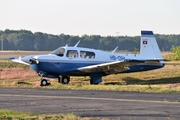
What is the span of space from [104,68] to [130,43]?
4385 inches

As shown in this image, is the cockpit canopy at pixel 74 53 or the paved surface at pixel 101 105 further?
the cockpit canopy at pixel 74 53

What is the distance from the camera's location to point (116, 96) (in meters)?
16.9

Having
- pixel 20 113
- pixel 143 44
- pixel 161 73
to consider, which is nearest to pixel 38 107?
pixel 20 113

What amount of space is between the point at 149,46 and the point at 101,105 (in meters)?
16.5

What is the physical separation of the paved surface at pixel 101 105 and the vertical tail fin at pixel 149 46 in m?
Answer: 13.3

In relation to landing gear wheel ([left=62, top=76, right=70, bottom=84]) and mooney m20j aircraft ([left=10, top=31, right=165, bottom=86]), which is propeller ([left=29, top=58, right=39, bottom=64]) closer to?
mooney m20j aircraft ([left=10, top=31, right=165, bottom=86])

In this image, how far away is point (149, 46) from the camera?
1173 inches

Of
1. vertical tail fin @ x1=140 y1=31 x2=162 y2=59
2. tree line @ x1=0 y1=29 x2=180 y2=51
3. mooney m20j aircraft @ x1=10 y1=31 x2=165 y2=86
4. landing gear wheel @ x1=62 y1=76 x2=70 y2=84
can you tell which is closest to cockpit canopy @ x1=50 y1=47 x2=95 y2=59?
mooney m20j aircraft @ x1=10 y1=31 x2=165 y2=86

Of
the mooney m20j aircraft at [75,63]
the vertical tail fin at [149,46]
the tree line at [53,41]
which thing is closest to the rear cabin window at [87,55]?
the mooney m20j aircraft at [75,63]

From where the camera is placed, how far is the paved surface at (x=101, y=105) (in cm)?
1184

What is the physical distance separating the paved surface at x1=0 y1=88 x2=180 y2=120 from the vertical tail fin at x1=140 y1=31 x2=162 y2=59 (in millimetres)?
13347

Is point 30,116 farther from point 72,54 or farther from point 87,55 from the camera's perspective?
point 87,55

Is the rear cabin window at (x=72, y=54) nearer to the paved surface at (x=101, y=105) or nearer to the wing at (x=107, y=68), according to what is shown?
the wing at (x=107, y=68)

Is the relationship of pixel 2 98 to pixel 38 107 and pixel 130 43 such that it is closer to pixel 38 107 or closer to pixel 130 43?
pixel 38 107
